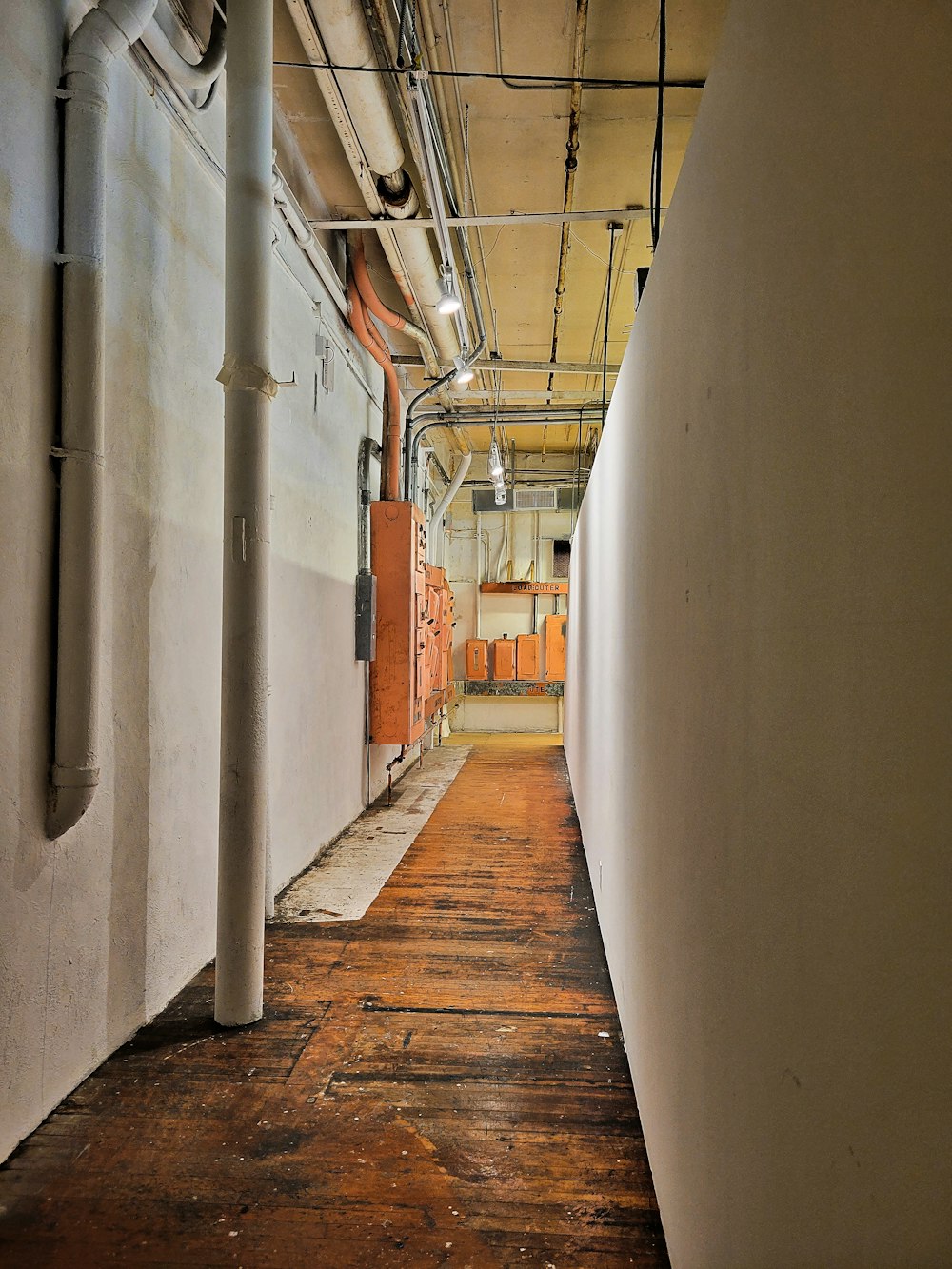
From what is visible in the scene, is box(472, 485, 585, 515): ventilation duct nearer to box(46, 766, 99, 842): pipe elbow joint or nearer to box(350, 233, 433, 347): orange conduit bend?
box(350, 233, 433, 347): orange conduit bend

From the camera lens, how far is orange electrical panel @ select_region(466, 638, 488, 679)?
11.0m

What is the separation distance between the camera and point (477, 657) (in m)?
11.0

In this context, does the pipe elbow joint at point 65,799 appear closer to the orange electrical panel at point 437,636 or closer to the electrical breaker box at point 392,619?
the electrical breaker box at point 392,619

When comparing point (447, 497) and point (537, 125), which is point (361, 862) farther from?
point (447, 497)

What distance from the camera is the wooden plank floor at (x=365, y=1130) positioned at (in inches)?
60.4

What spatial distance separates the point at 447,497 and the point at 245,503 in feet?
21.4

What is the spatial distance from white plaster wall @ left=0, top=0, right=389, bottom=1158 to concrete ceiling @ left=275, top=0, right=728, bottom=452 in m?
0.92

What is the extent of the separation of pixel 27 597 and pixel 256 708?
31.9 inches

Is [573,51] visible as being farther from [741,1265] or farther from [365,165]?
[741,1265]

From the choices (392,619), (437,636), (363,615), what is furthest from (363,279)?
(437,636)

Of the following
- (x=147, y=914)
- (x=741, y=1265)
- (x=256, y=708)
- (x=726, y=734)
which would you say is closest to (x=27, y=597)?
(x=256, y=708)

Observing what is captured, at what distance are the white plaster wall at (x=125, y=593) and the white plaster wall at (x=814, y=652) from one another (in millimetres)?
1528

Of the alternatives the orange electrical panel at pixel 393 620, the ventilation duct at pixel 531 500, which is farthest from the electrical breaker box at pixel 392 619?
the ventilation duct at pixel 531 500

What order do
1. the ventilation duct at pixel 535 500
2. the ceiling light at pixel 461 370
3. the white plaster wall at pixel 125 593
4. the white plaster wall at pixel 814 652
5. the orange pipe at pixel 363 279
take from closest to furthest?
1. the white plaster wall at pixel 814 652
2. the white plaster wall at pixel 125 593
3. the orange pipe at pixel 363 279
4. the ceiling light at pixel 461 370
5. the ventilation duct at pixel 535 500
